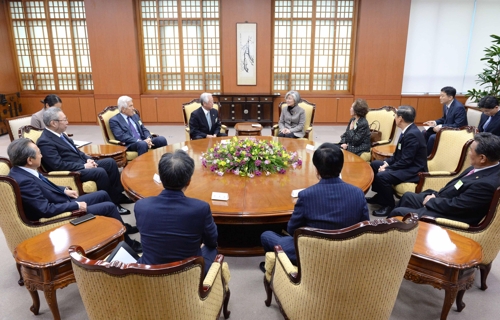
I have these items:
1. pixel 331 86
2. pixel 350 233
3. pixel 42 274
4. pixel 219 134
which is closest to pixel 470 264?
pixel 350 233

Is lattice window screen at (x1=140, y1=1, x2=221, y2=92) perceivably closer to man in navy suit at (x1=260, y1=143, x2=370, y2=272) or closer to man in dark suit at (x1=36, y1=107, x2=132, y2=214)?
man in dark suit at (x1=36, y1=107, x2=132, y2=214)

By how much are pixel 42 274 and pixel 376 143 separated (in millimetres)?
3999

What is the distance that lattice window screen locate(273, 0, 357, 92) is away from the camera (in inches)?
308

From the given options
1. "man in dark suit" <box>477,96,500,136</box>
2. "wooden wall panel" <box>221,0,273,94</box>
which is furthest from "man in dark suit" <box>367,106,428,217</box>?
"wooden wall panel" <box>221,0,273,94</box>

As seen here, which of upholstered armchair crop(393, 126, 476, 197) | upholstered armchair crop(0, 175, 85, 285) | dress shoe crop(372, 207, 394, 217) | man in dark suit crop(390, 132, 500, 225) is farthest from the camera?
dress shoe crop(372, 207, 394, 217)

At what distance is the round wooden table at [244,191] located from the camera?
88.1 inches

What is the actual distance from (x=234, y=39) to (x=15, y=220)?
655cm

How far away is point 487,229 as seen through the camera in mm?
2086

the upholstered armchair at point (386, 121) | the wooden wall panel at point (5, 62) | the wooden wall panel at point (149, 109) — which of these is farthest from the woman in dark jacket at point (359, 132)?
the wooden wall panel at point (5, 62)

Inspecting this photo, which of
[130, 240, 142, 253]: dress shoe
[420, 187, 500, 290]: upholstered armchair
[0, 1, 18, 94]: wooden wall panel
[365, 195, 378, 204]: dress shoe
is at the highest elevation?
[0, 1, 18, 94]: wooden wall panel

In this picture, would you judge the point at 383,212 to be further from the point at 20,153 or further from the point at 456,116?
the point at 20,153

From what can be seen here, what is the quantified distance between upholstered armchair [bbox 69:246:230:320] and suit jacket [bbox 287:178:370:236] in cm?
69

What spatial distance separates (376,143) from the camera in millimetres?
4473

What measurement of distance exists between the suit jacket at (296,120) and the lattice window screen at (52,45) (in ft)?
19.2
